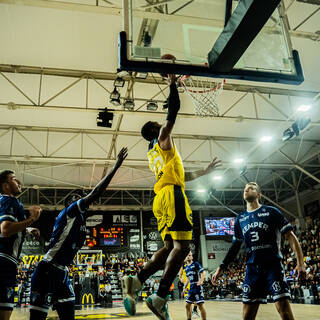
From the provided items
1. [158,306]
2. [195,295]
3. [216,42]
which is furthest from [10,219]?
[195,295]

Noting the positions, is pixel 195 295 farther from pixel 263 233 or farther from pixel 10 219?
pixel 10 219

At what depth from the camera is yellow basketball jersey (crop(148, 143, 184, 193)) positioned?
329 cm

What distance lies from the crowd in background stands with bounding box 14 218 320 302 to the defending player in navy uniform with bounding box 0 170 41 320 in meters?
12.1

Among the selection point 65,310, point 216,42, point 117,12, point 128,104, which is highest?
point 128,104

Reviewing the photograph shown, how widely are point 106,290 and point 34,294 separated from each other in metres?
14.6

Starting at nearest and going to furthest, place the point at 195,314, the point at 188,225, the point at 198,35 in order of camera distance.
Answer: the point at 188,225 < the point at 198,35 < the point at 195,314

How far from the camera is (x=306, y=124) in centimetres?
1129

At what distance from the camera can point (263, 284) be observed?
372 centimetres

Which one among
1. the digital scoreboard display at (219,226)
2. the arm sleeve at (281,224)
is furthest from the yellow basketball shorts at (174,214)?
the digital scoreboard display at (219,226)

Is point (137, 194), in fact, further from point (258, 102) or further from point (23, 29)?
point (23, 29)

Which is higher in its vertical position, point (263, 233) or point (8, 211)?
point (8, 211)

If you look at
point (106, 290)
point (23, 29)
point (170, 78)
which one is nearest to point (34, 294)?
point (170, 78)

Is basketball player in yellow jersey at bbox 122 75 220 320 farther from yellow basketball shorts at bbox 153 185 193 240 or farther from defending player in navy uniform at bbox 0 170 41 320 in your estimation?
defending player in navy uniform at bbox 0 170 41 320

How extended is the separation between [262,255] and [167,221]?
1420 mm
